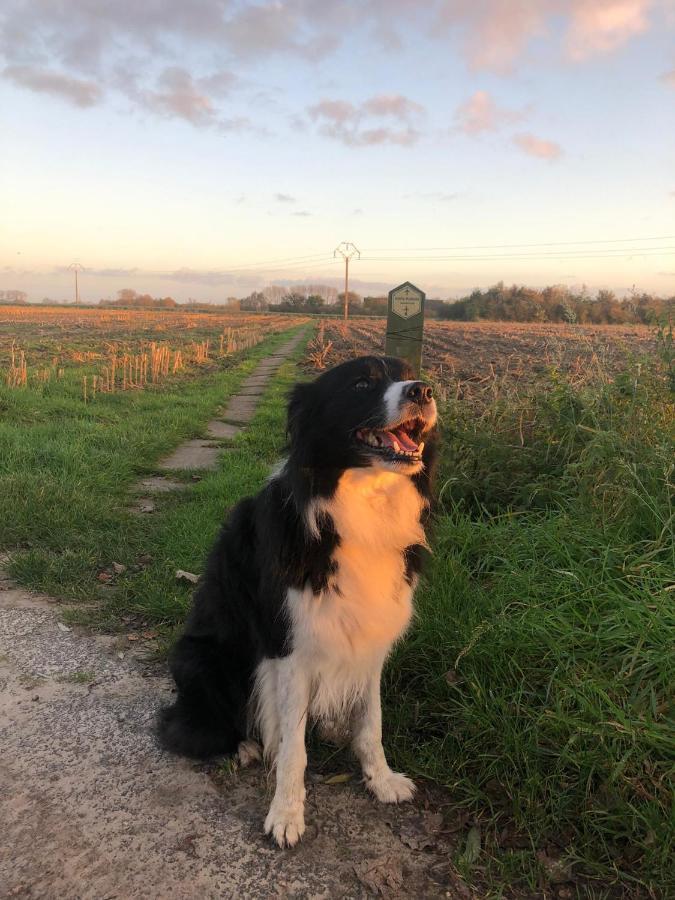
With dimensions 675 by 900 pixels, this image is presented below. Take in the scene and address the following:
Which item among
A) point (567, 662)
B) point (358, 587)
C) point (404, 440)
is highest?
point (404, 440)

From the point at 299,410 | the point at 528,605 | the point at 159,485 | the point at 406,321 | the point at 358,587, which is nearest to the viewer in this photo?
the point at 358,587

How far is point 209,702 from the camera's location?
257 centimetres

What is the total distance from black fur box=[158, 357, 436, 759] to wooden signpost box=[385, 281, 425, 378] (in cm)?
371

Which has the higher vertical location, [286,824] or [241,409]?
[241,409]

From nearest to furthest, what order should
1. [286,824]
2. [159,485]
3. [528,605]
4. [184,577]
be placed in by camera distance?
[286,824] < [528,605] < [184,577] < [159,485]

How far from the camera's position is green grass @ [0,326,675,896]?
6.88ft

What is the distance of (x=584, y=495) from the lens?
142 inches

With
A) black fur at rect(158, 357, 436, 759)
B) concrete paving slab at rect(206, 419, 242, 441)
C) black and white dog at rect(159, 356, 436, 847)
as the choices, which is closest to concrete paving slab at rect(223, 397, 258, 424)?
concrete paving slab at rect(206, 419, 242, 441)

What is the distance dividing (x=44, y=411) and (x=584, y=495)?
8619 mm

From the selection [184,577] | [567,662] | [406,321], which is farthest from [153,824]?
[406,321]

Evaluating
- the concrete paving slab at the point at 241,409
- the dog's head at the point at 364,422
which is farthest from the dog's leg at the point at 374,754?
the concrete paving slab at the point at 241,409

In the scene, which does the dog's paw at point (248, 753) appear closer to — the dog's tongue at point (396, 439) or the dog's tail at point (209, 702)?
the dog's tail at point (209, 702)

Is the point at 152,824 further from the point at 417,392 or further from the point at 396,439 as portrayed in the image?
the point at 417,392

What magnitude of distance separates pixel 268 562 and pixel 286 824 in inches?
37.3
